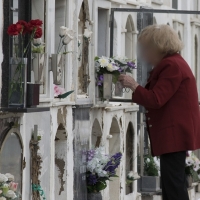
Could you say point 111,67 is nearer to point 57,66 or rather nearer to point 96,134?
point 57,66

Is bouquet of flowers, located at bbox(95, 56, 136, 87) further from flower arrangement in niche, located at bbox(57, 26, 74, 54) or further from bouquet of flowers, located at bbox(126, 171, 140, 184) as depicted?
bouquet of flowers, located at bbox(126, 171, 140, 184)

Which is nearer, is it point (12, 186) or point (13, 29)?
point (12, 186)

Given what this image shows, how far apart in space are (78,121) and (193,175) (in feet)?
21.8

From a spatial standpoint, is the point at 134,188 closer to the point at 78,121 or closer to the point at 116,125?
the point at 116,125

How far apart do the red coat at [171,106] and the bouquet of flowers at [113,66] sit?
3249mm

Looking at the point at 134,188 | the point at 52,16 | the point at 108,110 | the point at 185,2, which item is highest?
the point at 185,2

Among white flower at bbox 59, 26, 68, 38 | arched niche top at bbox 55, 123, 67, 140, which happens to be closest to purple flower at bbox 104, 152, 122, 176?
arched niche top at bbox 55, 123, 67, 140

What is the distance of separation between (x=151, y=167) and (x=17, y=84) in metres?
8.00

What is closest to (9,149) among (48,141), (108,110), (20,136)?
(20,136)

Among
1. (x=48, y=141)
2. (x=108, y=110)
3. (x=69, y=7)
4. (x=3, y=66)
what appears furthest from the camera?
(x=108, y=110)

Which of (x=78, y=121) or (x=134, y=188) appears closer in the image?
(x=78, y=121)

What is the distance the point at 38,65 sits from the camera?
35.7 ft

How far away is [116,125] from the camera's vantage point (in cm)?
1592

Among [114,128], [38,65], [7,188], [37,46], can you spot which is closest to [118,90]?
[114,128]
